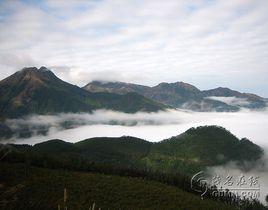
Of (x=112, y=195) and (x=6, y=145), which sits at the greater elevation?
(x=6, y=145)

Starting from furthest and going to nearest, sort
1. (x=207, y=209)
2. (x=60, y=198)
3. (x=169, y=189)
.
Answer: (x=169, y=189)
(x=207, y=209)
(x=60, y=198)

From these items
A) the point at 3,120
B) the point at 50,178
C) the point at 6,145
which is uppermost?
the point at 3,120

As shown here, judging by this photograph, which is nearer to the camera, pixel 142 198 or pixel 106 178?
pixel 142 198

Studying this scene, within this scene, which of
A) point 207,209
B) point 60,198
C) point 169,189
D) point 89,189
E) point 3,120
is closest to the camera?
point 3,120

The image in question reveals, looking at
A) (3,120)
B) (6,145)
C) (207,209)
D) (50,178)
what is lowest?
(207,209)

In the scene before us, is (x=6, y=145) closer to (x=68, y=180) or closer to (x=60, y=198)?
(x=60, y=198)

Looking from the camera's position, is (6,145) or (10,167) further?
(10,167)

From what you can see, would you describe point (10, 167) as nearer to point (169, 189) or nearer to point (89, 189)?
point (89, 189)

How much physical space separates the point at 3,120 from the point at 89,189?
176 m

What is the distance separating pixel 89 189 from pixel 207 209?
56.5m

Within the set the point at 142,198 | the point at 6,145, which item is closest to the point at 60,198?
the point at 142,198

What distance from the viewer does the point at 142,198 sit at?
570ft

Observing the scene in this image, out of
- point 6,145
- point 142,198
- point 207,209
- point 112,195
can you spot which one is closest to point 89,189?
point 112,195

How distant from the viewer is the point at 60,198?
149000mm
